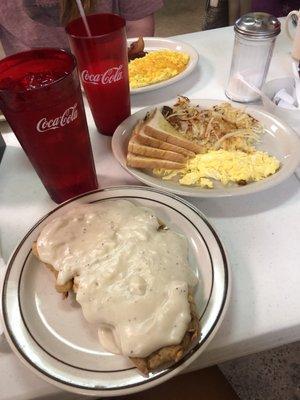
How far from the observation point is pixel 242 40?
0.96m

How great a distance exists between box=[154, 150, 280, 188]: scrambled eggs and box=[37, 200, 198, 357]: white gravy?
0.18 m

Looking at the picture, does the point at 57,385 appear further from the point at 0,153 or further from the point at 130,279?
the point at 0,153

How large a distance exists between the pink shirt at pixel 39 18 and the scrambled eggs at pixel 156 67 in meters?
0.44

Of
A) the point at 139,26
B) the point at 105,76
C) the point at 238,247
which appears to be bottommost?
the point at 139,26

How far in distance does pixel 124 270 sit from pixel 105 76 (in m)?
0.48

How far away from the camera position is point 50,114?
574mm

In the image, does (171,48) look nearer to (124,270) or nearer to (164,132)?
(164,132)

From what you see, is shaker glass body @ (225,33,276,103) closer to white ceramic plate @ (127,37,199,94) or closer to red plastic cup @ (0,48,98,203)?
white ceramic plate @ (127,37,199,94)

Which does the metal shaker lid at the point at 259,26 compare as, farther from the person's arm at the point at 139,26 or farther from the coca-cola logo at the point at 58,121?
the person's arm at the point at 139,26

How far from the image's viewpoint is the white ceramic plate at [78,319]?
17.4 inches

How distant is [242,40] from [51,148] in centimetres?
67

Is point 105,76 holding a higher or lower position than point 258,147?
higher

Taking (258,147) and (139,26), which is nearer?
(258,147)

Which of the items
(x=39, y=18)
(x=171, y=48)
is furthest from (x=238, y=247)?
(x=39, y=18)
